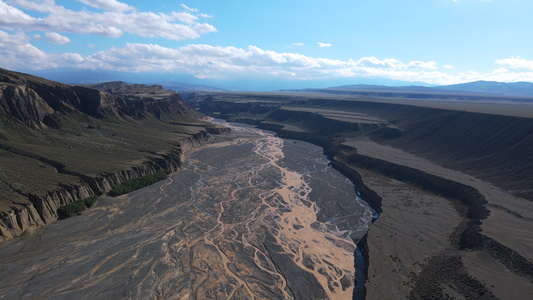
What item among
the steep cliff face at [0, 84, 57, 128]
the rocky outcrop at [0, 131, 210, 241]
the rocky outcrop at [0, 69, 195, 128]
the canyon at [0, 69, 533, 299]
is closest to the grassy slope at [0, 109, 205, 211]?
the canyon at [0, 69, 533, 299]

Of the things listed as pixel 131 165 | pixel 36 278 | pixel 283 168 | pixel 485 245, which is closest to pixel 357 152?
pixel 283 168

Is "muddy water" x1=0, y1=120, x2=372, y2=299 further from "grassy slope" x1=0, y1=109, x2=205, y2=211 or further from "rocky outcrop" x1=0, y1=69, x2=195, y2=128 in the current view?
"rocky outcrop" x1=0, y1=69, x2=195, y2=128

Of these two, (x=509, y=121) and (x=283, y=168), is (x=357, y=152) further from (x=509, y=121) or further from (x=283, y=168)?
(x=509, y=121)

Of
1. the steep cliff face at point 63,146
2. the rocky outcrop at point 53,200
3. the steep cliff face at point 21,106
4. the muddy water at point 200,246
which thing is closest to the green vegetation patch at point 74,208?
the rocky outcrop at point 53,200

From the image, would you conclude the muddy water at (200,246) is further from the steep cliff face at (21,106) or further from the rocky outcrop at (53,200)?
the steep cliff face at (21,106)

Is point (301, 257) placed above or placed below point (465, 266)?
below
